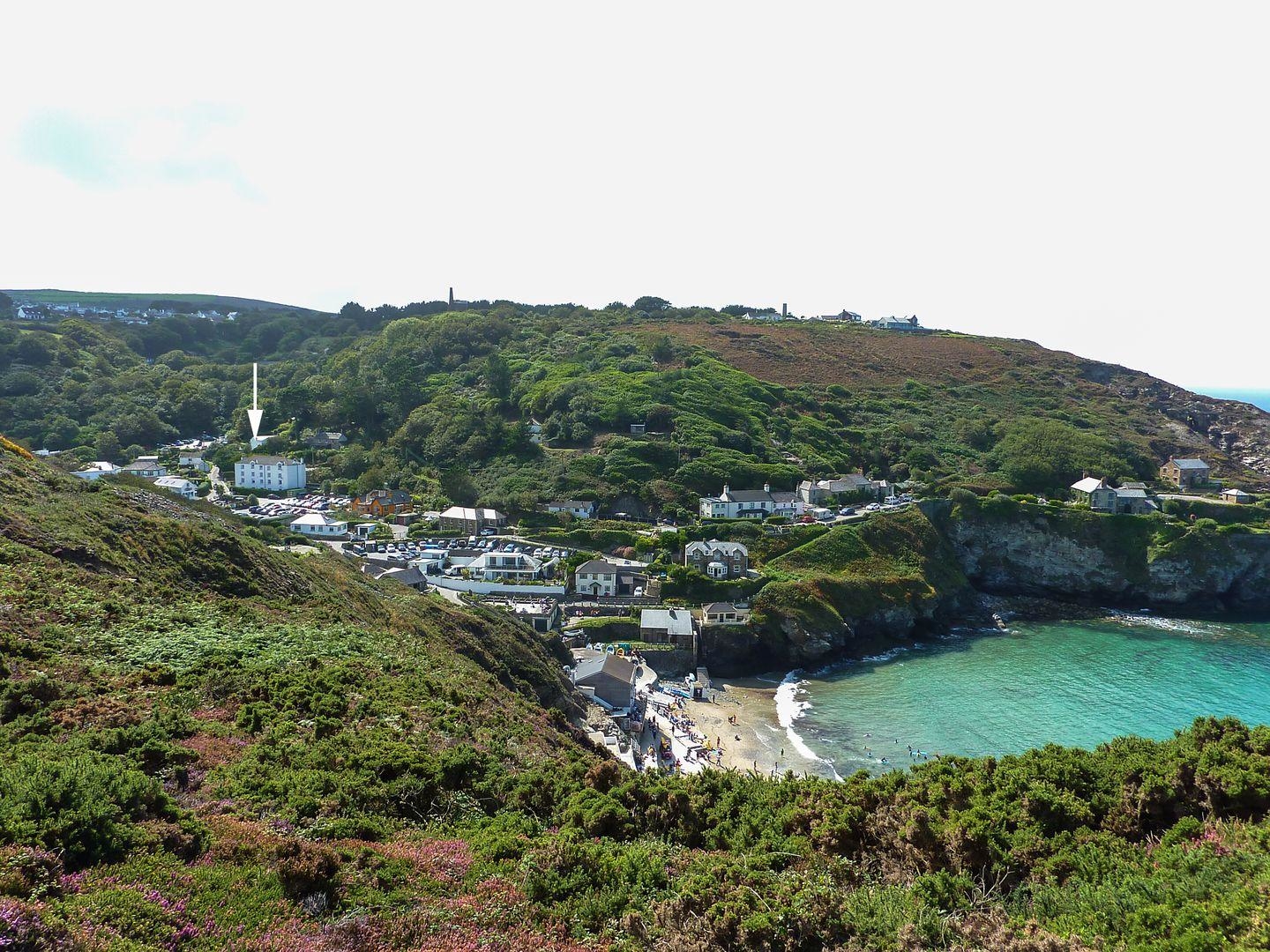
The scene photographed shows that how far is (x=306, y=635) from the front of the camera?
671 inches

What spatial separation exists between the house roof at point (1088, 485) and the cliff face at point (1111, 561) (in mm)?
4698

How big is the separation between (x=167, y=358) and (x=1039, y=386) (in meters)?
109

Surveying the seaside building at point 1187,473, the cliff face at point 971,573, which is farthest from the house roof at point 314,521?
the seaside building at point 1187,473

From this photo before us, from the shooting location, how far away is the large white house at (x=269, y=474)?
198 feet

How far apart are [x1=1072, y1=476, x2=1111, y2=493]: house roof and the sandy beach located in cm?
3702

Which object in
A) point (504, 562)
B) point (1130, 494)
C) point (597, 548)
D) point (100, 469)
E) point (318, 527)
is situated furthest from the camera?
point (100, 469)

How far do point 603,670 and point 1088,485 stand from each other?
47.2 meters

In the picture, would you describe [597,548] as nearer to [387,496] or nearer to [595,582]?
[595,582]

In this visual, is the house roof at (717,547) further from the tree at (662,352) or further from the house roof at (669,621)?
the tree at (662,352)

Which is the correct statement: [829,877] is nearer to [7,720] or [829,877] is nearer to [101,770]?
→ [101,770]

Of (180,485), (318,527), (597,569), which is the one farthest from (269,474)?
(597,569)

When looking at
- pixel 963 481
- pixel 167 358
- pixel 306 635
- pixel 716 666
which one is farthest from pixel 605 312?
pixel 306 635

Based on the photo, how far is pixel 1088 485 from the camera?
57875 mm

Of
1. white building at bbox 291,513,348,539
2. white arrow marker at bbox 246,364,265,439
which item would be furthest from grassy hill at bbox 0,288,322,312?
white building at bbox 291,513,348,539
